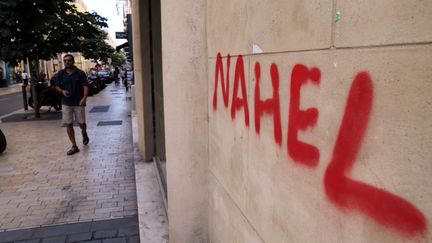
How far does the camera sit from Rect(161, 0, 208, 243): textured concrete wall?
319cm

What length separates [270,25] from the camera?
1842mm

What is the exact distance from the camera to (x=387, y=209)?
111 cm

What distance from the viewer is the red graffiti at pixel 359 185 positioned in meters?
1.04

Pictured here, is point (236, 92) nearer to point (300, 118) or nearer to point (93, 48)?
point (300, 118)

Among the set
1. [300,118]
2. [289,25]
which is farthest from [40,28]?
[300,118]

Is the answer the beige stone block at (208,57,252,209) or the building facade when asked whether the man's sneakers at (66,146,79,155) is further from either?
the beige stone block at (208,57,252,209)

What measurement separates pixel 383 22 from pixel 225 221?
2073mm

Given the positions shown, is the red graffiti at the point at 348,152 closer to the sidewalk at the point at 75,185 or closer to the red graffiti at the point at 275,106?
the red graffiti at the point at 275,106

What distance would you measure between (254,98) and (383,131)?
107 centimetres

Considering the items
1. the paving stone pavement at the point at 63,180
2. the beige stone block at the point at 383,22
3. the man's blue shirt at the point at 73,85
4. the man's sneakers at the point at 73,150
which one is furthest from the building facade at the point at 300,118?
the man's sneakers at the point at 73,150

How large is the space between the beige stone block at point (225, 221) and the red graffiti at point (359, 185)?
0.90m

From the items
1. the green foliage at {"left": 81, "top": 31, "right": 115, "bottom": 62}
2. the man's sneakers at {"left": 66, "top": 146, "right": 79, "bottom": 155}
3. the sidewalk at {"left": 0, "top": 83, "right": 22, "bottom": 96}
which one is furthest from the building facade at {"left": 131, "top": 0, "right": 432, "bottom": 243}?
the sidewalk at {"left": 0, "top": 83, "right": 22, "bottom": 96}

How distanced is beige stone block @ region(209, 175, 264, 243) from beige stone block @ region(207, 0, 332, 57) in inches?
41.4

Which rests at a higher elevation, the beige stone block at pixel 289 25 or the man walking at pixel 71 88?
the beige stone block at pixel 289 25
